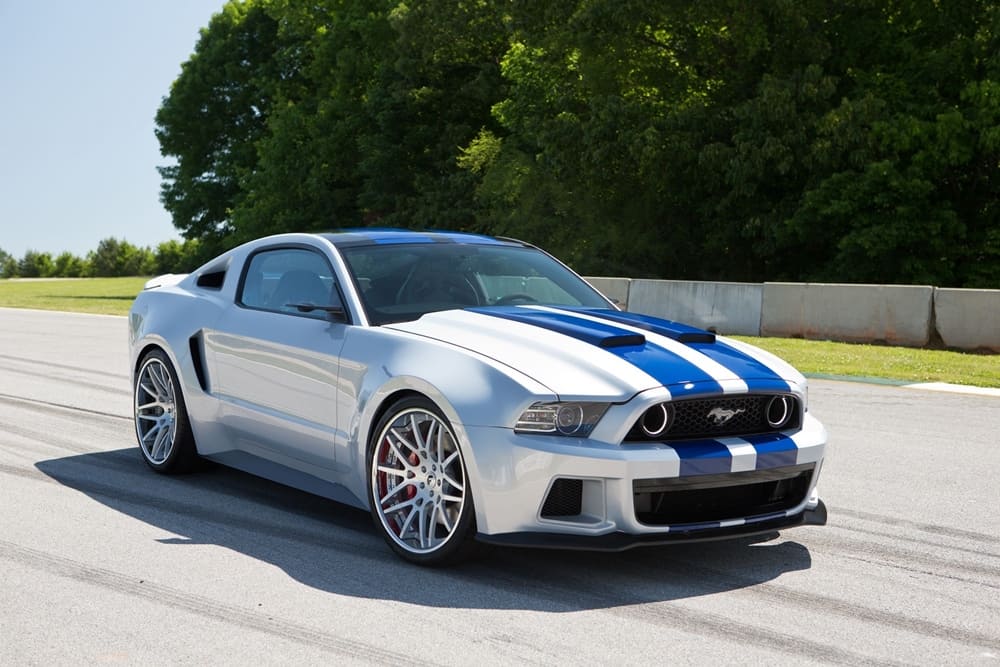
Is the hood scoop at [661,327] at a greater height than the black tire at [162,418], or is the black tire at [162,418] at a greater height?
the hood scoop at [661,327]

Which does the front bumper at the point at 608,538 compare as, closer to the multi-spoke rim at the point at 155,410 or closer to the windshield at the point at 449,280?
the windshield at the point at 449,280

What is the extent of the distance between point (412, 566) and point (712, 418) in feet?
4.73

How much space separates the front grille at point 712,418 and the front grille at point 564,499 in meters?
0.29

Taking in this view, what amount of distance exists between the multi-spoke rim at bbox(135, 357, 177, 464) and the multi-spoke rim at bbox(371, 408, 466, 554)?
229 centimetres

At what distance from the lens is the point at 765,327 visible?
1956 cm

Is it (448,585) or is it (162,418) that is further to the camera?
(162,418)

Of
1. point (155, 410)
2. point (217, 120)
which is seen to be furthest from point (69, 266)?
point (155, 410)

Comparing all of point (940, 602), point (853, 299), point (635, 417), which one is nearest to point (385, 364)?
point (635, 417)

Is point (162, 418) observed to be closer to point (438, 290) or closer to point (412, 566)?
point (438, 290)

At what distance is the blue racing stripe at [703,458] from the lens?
16.2 ft

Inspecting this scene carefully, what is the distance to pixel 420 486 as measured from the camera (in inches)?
212

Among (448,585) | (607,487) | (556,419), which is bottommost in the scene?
(448,585)

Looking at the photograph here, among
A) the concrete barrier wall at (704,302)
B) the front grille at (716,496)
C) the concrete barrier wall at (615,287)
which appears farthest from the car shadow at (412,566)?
the concrete barrier wall at (615,287)

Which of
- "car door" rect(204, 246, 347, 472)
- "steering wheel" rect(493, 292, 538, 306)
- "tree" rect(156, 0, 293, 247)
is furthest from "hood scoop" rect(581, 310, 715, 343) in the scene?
"tree" rect(156, 0, 293, 247)
